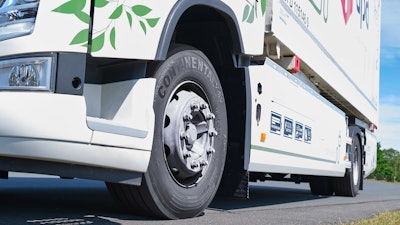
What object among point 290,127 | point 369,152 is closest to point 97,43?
point 290,127

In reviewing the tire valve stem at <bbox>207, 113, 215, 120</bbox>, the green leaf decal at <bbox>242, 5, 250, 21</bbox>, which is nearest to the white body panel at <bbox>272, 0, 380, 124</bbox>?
the green leaf decal at <bbox>242, 5, 250, 21</bbox>

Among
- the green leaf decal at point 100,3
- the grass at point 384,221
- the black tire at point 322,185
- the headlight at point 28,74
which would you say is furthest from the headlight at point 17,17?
the black tire at point 322,185

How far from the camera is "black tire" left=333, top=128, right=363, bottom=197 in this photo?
364 inches

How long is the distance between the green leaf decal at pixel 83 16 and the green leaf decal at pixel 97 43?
0.10 m

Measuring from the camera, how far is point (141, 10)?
3.28 meters

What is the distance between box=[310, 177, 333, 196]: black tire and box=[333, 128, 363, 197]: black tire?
0.11m

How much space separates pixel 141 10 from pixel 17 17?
0.70 meters

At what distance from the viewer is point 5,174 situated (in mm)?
3965

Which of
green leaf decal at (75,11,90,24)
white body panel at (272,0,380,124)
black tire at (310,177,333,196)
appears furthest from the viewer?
black tire at (310,177,333,196)

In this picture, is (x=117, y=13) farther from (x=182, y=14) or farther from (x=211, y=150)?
(x=211, y=150)

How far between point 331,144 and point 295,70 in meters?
2.32

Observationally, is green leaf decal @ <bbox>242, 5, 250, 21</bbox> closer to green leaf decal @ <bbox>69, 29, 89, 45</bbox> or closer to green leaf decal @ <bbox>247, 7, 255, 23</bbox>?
green leaf decal @ <bbox>247, 7, 255, 23</bbox>

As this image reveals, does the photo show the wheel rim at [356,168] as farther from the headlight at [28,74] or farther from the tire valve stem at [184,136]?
the headlight at [28,74]

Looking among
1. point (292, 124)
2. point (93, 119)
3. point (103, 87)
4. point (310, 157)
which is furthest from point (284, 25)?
point (93, 119)
